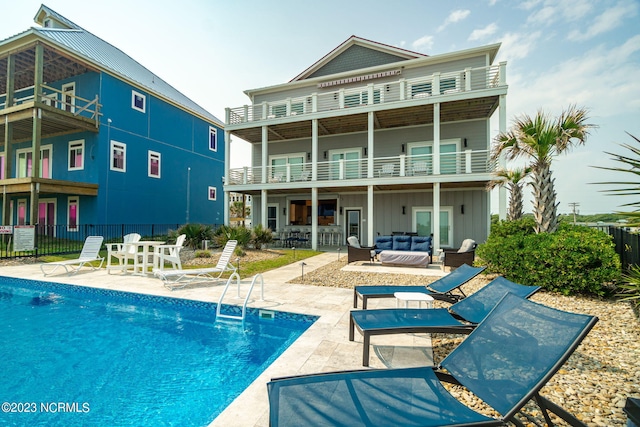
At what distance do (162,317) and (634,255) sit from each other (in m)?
9.21

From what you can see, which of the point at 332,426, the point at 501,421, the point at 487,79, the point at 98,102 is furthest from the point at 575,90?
the point at 98,102

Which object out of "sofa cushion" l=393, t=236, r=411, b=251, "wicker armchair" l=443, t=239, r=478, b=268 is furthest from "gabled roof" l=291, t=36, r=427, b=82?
"wicker armchair" l=443, t=239, r=478, b=268

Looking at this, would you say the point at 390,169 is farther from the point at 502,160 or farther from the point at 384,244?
the point at 502,160

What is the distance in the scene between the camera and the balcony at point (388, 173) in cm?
1195

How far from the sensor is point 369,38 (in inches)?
624

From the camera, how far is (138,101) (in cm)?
1778

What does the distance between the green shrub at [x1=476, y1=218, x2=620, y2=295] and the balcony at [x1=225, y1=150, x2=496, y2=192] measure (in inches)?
220

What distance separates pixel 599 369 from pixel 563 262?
3423 mm

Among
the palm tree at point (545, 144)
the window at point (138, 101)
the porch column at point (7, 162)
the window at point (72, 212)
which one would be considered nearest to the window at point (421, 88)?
the palm tree at point (545, 144)

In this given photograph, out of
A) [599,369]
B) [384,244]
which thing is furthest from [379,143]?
[599,369]

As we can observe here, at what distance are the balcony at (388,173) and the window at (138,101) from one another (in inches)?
309

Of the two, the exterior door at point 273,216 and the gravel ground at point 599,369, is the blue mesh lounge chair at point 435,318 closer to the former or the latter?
the gravel ground at point 599,369

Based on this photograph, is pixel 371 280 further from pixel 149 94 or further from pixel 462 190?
pixel 149 94

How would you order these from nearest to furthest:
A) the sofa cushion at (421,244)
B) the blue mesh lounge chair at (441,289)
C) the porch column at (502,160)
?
the blue mesh lounge chair at (441,289) → the sofa cushion at (421,244) → the porch column at (502,160)
